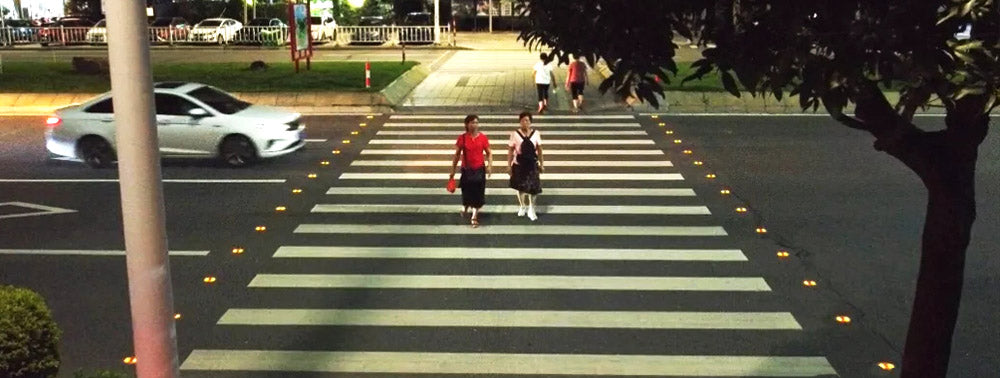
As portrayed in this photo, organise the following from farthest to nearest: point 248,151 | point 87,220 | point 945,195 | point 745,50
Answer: point 248,151 < point 87,220 < point 945,195 < point 745,50

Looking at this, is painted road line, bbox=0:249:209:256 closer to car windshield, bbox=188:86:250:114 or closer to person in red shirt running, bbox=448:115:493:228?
person in red shirt running, bbox=448:115:493:228

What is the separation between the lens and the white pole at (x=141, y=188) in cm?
389

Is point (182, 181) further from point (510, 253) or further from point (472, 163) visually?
point (510, 253)

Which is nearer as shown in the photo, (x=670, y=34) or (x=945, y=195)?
(x=670, y=34)

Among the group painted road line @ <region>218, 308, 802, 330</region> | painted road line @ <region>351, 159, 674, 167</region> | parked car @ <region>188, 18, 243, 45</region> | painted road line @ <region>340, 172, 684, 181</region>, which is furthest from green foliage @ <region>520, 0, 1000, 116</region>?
parked car @ <region>188, 18, 243, 45</region>

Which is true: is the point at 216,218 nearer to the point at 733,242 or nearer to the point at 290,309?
the point at 290,309

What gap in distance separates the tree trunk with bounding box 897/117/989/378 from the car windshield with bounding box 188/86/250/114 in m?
12.8

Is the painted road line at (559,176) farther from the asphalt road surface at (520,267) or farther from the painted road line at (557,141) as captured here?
the painted road line at (557,141)

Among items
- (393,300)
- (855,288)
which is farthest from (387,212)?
(855,288)

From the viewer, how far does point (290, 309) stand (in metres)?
8.59

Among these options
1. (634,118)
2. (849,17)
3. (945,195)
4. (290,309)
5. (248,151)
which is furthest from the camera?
(634,118)

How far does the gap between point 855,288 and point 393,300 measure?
4.58 meters

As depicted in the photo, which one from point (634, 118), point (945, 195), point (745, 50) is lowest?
point (634, 118)

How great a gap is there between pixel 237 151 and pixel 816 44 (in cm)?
1300
